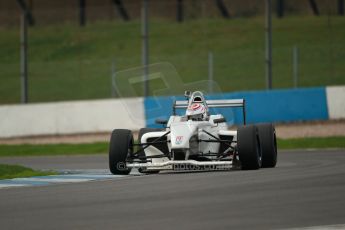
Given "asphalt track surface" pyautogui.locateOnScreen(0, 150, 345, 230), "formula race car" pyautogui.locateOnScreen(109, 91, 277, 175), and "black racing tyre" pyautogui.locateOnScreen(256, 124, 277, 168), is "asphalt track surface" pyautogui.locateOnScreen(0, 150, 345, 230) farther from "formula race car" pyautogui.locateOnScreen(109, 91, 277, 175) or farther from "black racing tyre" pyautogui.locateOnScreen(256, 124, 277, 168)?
"black racing tyre" pyautogui.locateOnScreen(256, 124, 277, 168)

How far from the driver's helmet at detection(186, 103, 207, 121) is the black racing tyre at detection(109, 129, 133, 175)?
1.02 metres

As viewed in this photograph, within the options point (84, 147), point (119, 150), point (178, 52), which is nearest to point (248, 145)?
point (119, 150)

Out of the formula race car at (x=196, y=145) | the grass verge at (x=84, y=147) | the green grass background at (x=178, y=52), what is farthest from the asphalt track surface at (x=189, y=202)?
the green grass background at (x=178, y=52)

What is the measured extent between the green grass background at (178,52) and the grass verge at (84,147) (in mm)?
3166

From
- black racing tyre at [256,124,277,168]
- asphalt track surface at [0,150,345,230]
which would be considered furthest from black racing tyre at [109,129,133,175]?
black racing tyre at [256,124,277,168]

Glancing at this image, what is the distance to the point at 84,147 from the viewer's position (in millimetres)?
27984

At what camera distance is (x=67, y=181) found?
671 inches

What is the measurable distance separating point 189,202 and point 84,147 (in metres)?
15.6

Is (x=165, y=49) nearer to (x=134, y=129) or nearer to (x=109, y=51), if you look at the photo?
(x=109, y=51)

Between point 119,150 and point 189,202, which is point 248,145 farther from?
point 189,202

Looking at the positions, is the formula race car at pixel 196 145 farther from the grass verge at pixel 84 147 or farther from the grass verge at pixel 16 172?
the grass verge at pixel 84 147

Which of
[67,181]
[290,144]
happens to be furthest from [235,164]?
[290,144]

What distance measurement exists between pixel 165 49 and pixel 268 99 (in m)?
13.6

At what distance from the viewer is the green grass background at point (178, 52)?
35.0 m
